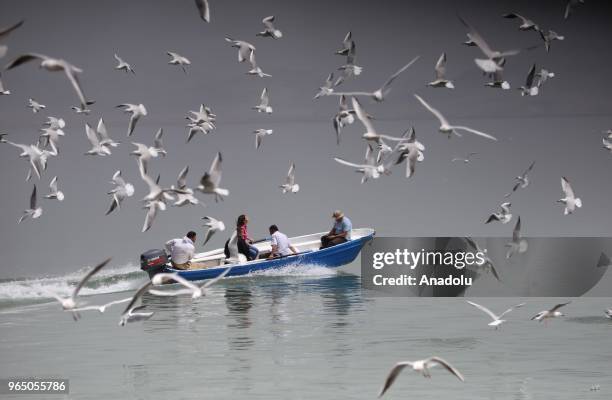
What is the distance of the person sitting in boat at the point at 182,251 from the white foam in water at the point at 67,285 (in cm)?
88

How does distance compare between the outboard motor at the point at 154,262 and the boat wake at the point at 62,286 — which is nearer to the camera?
the boat wake at the point at 62,286

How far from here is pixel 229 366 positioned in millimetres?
11578

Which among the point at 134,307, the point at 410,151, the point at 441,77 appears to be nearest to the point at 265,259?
the point at 441,77

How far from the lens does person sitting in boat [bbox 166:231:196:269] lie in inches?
734

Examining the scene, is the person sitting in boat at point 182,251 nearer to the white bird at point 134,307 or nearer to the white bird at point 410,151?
the white bird at point 410,151

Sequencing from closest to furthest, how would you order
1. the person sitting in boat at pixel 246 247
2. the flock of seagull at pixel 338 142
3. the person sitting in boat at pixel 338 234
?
1. the flock of seagull at pixel 338 142
2. the person sitting in boat at pixel 246 247
3. the person sitting in boat at pixel 338 234

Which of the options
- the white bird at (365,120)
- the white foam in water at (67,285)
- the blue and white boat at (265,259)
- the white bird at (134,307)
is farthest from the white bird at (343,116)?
the white foam in water at (67,285)

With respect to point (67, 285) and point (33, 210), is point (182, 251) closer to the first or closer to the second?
point (67, 285)

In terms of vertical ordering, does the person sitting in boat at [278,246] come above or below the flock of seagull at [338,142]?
below

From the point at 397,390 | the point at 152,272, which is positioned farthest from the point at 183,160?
the point at 397,390

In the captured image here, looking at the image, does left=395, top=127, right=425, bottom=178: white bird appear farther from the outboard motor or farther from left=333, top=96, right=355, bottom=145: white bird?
the outboard motor

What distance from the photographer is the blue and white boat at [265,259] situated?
18.5 meters

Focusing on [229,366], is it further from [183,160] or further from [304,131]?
[304,131]

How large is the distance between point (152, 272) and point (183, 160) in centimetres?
2318
